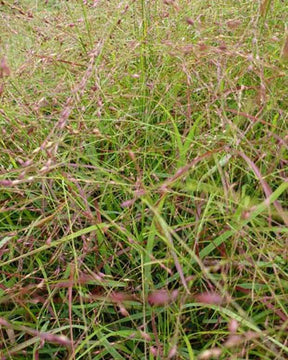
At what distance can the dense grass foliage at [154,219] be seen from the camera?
878 mm

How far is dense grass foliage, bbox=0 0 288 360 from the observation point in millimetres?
878

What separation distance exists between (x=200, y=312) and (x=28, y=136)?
2.04 feet

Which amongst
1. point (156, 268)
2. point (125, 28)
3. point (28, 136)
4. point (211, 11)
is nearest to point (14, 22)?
point (125, 28)

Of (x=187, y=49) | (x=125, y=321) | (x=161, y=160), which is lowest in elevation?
(x=125, y=321)

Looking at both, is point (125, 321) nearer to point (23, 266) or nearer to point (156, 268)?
point (156, 268)

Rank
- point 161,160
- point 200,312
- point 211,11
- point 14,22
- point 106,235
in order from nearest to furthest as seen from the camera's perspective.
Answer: point 200,312, point 106,235, point 161,160, point 211,11, point 14,22

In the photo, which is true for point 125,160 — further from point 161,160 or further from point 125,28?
point 125,28

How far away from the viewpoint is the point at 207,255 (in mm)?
1036

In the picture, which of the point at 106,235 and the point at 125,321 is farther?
the point at 106,235

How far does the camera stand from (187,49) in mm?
1109

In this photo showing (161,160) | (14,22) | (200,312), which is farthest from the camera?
(14,22)

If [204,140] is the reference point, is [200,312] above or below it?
below

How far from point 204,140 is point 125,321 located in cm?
44

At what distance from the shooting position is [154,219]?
883 mm
